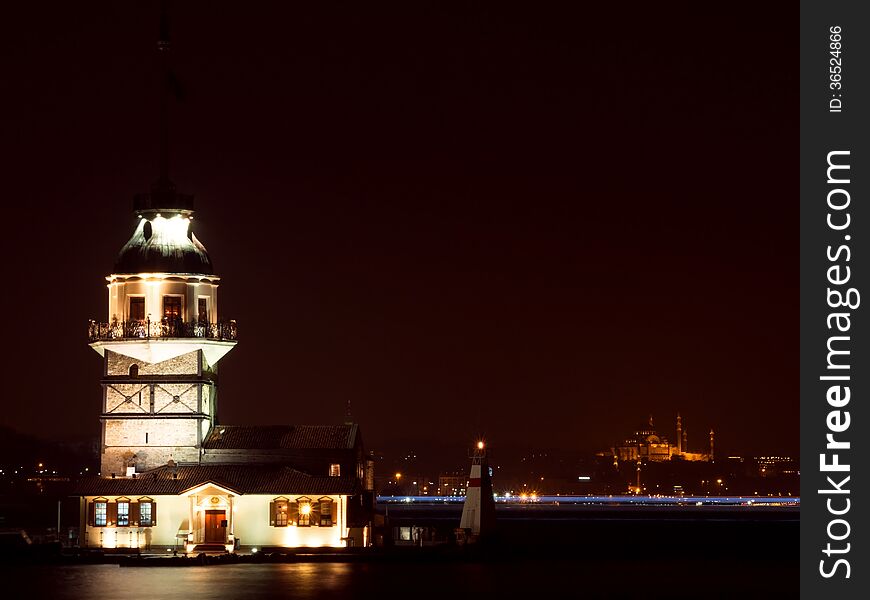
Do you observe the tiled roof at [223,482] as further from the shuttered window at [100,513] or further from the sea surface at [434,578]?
the sea surface at [434,578]

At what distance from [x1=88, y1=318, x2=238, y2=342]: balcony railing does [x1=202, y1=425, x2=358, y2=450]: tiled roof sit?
13.5ft

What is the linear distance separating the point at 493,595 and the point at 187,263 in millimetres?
21307

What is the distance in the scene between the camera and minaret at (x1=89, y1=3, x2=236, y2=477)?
83375 millimetres

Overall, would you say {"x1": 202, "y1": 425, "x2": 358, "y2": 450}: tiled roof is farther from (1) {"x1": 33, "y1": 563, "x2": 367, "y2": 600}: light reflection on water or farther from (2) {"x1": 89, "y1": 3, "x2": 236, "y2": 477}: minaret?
(1) {"x1": 33, "y1": 563, "x2": 367, "y2": 600}: light reflection on water

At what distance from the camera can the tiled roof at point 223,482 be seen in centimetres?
8062

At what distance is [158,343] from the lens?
3275 inches

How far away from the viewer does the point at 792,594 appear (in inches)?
3083

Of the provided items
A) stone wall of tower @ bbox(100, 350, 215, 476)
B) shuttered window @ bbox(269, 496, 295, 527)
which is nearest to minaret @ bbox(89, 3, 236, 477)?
stone wall of tower @ bbox(100, 350, 215, 476)

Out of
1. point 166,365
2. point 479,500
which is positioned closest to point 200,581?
point 166,365

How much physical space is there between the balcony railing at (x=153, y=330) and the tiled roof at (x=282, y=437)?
→ 411 cm

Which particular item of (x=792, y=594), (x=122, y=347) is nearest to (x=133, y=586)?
(x=122, y=347)

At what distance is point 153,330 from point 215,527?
877cm
